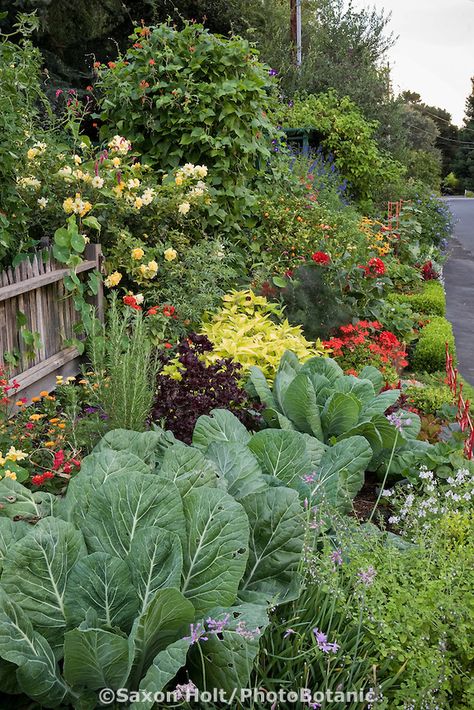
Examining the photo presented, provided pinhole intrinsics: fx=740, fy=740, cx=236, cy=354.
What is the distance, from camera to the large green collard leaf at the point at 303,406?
12.2ft

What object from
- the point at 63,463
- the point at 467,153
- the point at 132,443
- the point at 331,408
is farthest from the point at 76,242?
Answer: the point at 467,153

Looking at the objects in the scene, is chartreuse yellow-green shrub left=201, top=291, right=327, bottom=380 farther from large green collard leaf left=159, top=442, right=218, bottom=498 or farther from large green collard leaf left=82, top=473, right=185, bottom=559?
large green collard leaf left=82, top=473, right=185, bottom=559

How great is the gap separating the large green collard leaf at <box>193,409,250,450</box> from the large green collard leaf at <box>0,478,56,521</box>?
0.80 m

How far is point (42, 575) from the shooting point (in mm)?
2100

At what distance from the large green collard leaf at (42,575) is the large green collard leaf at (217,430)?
1.11 metres

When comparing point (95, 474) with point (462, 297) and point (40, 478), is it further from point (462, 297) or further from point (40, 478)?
point (462, 297)

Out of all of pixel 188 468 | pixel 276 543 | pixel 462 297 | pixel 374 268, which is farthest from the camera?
pixel 462 297

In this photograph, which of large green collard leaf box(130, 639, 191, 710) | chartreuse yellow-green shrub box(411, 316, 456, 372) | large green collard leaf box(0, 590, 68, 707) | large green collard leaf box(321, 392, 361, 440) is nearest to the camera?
large green collard leaf box(130, 639, 191, 710)

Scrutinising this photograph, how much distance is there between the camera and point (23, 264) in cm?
447

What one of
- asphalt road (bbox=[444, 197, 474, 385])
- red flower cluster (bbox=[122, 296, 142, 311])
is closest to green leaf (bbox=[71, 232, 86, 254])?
red flower cluster (bbox=[122, 296, 142, 311])

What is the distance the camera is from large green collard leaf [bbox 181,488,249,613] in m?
2.17

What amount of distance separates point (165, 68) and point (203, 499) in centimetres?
573

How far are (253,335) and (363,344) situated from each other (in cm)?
116

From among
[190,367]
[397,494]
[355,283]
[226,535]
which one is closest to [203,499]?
[226,535]
